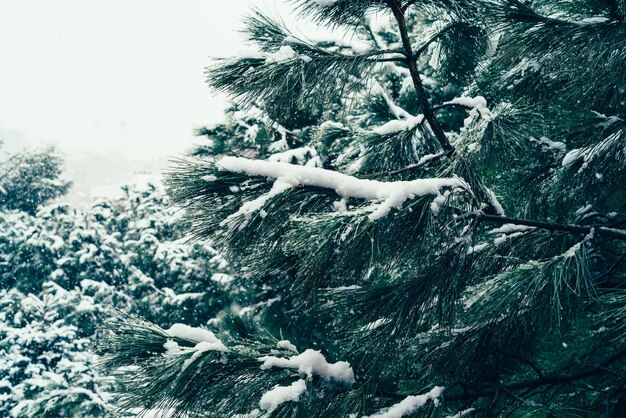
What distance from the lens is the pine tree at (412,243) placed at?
130 cm

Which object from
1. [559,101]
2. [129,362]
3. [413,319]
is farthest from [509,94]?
[129,362]

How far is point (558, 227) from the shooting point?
1544mm

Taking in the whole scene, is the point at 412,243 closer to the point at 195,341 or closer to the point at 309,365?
the point at 309,365

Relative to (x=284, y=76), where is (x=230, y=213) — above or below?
below

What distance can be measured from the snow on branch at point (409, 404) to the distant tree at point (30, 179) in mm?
19680

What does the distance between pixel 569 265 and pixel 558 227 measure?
24 centimetres

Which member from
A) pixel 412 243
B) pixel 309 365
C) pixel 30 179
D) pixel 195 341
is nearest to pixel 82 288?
pixel 30 179

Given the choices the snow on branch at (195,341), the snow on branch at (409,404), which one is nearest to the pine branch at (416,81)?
the snow on branch at (409,404)

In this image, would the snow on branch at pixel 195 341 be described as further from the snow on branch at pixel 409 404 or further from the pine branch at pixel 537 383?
the pine branch at pixel 537 383

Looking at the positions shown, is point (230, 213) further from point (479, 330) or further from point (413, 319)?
point (479, 330)

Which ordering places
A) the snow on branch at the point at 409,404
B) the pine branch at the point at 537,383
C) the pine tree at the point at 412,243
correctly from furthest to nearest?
the pine branch at the point at 537,383 < the snow on branch at the point at 409,404 < the pine tree at the point at 412,243

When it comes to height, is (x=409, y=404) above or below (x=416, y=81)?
below

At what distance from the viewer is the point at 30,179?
59.9ft

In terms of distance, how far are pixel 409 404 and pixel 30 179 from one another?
67.9ft
